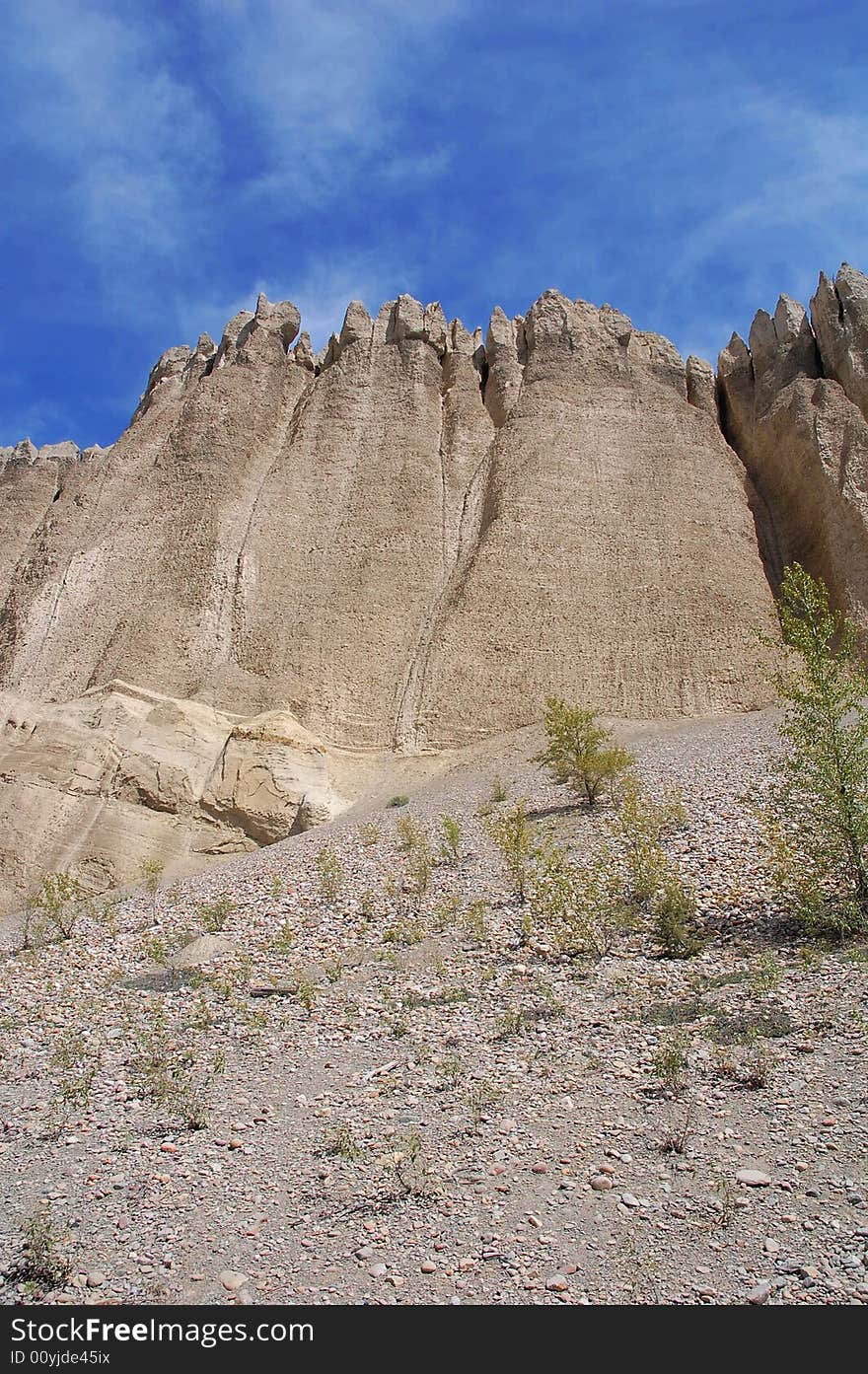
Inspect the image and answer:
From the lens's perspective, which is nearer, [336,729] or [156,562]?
[336,729]

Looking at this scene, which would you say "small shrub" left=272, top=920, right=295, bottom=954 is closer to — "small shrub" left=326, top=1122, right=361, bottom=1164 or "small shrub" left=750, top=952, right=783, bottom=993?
"small shrub" left=326, top=1122, right=361, bottom=1164

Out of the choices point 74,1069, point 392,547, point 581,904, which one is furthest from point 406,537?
point 74,1069

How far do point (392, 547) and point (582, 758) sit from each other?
13.0 meters

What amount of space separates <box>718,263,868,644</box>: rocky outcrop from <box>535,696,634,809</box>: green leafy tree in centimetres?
1147

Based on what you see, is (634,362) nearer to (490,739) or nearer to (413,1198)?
(490,739)

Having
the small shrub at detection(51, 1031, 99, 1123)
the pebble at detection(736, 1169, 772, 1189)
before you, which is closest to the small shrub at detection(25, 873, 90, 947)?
the small shrub at detection(51, 1031, 99, 1123)

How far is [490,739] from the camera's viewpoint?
879 inches

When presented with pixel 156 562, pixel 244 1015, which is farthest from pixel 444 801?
pixel 156 562

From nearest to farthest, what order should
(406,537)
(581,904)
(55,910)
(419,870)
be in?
(581,904)
(419,870)
(55,910)
(406,537)

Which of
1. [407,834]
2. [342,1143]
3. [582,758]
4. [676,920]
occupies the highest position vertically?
[582,758]

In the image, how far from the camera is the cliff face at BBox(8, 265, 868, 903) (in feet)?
62.7

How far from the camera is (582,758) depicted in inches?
607

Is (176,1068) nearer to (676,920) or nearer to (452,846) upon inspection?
(676,920)

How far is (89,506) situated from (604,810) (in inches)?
874
